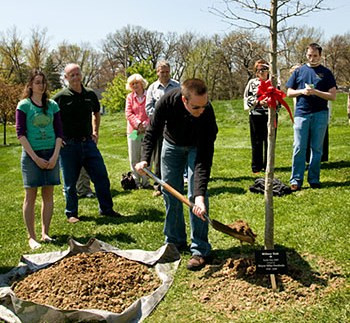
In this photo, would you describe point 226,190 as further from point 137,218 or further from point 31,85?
point 31,85

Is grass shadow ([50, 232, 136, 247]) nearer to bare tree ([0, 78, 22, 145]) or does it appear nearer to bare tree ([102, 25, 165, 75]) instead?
bare tree ([0, 78, 22, 145])

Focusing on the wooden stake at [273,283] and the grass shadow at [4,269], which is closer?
the wooden stake at [273,283]

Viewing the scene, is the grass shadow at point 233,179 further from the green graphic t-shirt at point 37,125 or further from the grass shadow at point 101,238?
the green graphic t-shirt at point 37,125

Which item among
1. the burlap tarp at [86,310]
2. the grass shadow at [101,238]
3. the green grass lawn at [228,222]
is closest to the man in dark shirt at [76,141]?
the green grass lawn at [228,222]

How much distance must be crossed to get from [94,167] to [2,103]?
2256 cm

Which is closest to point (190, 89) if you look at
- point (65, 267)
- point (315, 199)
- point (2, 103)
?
point (65, 267)

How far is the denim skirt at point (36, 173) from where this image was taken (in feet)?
16.9

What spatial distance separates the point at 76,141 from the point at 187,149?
230 cm

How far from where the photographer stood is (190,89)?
12.6 ft

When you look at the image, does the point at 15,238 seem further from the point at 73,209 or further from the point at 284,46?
the point at 284,46

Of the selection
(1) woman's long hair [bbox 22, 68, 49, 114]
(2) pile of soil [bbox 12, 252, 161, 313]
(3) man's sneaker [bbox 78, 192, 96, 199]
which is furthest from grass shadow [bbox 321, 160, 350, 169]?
(1) woman's long hair [bbox 22, 68, 49, 114]

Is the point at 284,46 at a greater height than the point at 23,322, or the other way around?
the point at 284,46

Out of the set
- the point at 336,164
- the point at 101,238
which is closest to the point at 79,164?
the point at 101,238

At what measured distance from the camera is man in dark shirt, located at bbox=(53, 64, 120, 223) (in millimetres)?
6160
